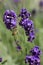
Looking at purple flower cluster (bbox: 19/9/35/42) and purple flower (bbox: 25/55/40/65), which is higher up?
purple flower cluster (bbox: 19/9/35/42)

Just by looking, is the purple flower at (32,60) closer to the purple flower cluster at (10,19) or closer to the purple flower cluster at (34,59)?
the purple flower cluster at (34,59)

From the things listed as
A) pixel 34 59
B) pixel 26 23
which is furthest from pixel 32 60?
pixel 26 23

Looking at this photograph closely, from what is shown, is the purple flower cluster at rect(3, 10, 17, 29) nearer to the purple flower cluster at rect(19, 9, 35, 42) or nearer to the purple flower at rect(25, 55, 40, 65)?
the purple flower cluster at rect(19, 9, 35, 42)

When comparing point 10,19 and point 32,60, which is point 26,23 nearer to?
point 10,19

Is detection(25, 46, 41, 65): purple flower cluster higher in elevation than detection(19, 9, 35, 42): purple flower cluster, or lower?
lower

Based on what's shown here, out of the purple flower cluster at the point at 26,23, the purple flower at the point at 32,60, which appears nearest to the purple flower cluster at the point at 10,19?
the purple flower cluster at the point at 26,23

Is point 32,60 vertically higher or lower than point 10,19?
lower

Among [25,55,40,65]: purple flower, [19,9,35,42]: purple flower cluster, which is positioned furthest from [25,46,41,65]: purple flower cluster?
[19,9,35,42]: purple flower cluster

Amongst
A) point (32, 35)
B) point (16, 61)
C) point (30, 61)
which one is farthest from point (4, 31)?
point (30, 61)

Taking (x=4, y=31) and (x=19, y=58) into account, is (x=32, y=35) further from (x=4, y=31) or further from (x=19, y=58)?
(x=4, y=31)

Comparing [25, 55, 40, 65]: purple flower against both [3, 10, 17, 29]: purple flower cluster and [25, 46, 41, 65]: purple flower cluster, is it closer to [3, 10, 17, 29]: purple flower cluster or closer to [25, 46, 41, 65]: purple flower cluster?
[25, 46, 41, 65]: purple flower cluster

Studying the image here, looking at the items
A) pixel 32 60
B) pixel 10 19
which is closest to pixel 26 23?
pixel 10 19
